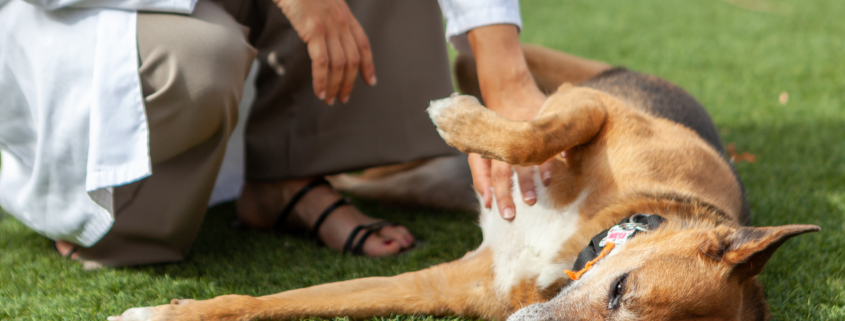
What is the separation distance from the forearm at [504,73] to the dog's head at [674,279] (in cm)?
73

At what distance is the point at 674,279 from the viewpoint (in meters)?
1.75

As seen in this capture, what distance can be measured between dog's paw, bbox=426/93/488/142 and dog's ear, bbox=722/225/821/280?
88 cm

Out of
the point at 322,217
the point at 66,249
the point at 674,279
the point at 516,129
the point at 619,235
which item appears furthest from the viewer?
the point at 322,217

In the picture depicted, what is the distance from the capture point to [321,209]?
2.87 m

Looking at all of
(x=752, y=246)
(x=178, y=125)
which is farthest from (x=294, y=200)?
(x=752, y=246)

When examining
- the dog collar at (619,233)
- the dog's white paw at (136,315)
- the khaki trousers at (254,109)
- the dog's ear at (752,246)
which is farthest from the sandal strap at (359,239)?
the dog's ear at (752,246)

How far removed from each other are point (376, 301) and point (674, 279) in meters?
0.96

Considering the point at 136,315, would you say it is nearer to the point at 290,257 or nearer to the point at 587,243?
the point at 290,257

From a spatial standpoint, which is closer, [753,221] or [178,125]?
[178,125]

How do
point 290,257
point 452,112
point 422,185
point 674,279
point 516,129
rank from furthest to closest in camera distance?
point 422,185, point 290,257, point 452,112, point 516,129, point 674,279

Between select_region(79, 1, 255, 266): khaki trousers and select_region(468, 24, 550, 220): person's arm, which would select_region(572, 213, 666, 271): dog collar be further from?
select_region(79, 1, 255, 266): khaki trousers

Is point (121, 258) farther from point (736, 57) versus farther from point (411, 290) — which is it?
point (736, 57)

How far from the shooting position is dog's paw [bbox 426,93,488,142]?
6.96 ft

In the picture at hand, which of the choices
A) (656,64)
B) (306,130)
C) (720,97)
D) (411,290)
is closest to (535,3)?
(656,64)
